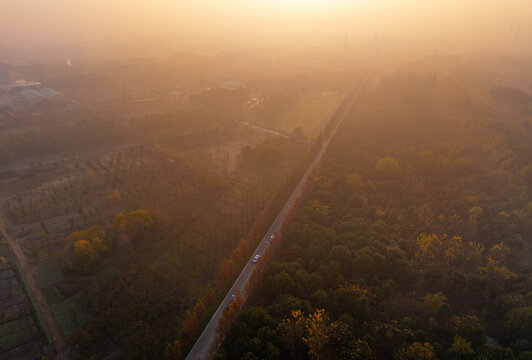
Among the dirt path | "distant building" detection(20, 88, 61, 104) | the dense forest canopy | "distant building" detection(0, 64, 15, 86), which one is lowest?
the dirt path

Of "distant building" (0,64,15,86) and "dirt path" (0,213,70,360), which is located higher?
"distant building" (0,64,15,86)

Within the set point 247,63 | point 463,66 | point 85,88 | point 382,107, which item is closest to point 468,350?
point 382,107

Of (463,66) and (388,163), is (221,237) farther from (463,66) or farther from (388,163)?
(463,66)

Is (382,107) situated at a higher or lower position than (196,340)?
higher

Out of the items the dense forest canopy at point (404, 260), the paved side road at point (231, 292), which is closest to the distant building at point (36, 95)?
the paved side road at point (231, 292)

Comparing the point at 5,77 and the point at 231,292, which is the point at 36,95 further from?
the point at 231,292

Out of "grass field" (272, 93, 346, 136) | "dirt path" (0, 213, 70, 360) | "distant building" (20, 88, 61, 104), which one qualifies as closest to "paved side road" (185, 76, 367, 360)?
"dirt path" (0, 213, 70, 360)

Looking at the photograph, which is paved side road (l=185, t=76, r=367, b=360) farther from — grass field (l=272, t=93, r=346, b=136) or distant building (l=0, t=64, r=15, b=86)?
distant building (l=0, t=64, r=15, b=86)
